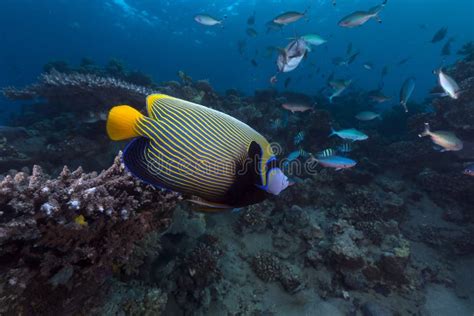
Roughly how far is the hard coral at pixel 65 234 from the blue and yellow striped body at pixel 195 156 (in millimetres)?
1285

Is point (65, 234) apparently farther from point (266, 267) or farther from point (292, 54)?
point (292, 54)

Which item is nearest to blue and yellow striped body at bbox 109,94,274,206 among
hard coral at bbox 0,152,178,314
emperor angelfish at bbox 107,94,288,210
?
emperor angelfish at bbox 107,94,288,210

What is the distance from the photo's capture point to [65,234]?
6.70 ft

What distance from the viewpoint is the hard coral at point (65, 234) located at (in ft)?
6.38

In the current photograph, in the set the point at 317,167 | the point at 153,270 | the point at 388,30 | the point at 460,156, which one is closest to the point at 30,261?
the point at 153,270

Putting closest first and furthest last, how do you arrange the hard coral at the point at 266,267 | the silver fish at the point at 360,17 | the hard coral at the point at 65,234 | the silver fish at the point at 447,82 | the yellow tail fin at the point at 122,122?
the yellow tail fin at the point at 122,122, the hard coral at the point at 65,234, the hard coral at the point at 266,267, the silver fish at the point at 447,82, the silver fish at the point at 360,17

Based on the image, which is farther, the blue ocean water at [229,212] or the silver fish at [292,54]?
the silver fish at [292,54]

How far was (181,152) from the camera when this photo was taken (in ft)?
3.94

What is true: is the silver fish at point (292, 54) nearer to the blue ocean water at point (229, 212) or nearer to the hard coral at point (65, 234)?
the blue ocean water at point (229, 212)

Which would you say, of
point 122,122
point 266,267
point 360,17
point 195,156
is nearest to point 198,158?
→ point 195,156

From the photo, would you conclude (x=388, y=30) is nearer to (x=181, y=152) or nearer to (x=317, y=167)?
(x=317, y=167)

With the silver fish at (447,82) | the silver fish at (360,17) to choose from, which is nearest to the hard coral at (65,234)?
the silver fish at (447,82)

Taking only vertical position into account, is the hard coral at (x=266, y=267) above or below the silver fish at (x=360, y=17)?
below

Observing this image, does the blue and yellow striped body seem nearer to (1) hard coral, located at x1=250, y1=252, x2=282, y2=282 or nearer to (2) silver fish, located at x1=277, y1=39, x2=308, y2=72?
(1) hard coral, located at x1=250, y1=252, x2=282, y2=282
